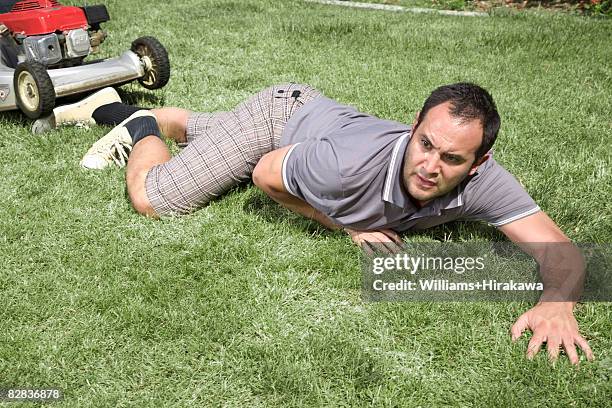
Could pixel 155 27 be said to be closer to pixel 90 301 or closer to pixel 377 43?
pixel 377 43

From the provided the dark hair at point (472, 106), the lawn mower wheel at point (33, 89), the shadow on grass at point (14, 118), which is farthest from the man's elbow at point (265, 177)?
the shadow on grass at point (14, 118)

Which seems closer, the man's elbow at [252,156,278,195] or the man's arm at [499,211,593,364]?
the man's arm at [499,211,593,364]

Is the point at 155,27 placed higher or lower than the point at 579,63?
higher

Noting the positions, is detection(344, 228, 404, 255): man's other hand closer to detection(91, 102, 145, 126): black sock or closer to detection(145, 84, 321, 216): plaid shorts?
detection(145, 84, 321, 216): plaid shorts

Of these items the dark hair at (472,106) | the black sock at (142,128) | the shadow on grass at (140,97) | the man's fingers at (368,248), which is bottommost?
the man's fingers at (368,248)

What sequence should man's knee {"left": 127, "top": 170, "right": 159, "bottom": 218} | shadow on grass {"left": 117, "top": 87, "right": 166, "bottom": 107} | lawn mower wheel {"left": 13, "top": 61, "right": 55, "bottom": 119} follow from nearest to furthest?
man's knee {"left": 127, "top": 170, "right": 159, "bottom": 218} → lawn mower wheel {"left": 13, "top": 61, "right": 55, "bottom": 119} → shadow on grass {"left": 117, "top": 87, "right": 166, "bottom": 107}

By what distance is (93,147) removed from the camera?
423 cm

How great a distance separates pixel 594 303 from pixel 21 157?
3.62 metres

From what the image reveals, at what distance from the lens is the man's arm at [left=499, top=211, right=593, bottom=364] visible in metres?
2.64

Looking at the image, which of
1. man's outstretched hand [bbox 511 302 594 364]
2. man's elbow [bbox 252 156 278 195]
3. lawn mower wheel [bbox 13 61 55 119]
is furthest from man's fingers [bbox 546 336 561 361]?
lawn mower wheel [bbox 13 61 55 119]

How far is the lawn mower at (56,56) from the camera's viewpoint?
464cm

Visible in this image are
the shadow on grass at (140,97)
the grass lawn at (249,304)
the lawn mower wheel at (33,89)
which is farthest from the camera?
the shadow on grass at (140,97)

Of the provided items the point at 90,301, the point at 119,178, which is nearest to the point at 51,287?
the point at 90,301

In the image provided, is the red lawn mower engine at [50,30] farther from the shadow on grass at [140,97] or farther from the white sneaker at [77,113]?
the shadow on grass at [140,97]
